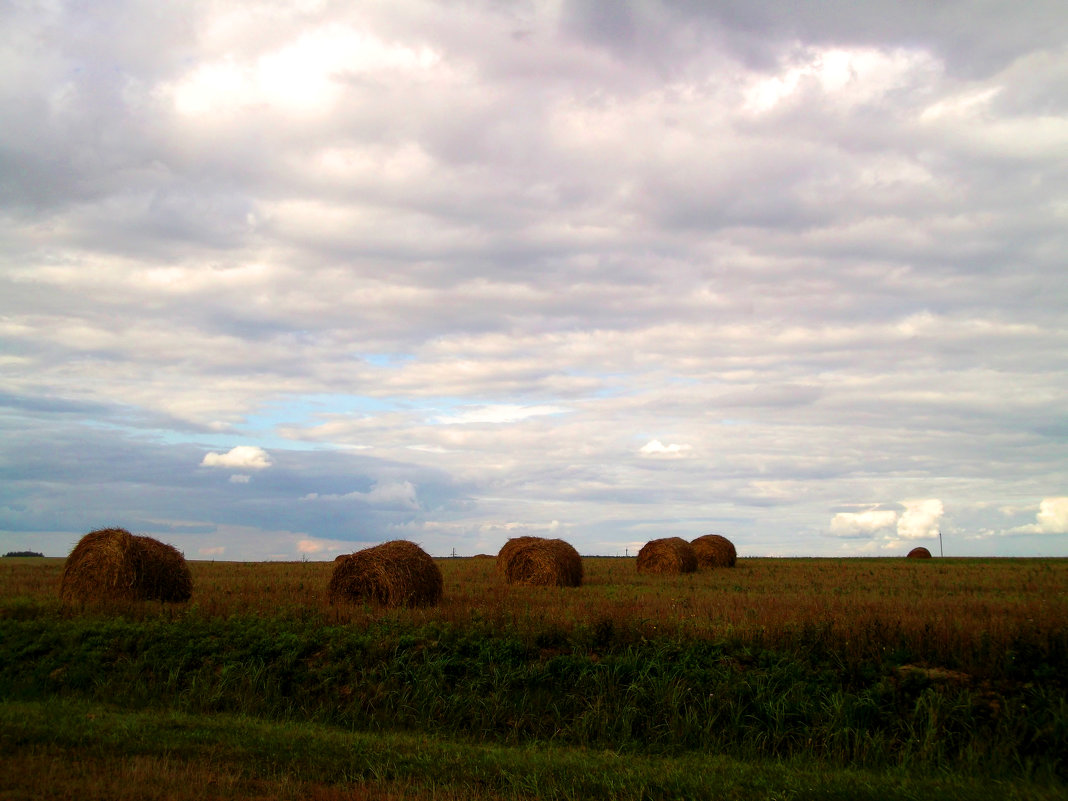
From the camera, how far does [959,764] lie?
344 inches

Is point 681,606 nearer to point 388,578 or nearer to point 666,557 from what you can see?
point 388,578

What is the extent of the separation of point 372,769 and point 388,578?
35.0 ft

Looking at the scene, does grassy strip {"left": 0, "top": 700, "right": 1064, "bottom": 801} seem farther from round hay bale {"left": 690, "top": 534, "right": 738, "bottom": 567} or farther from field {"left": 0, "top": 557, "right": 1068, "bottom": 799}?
round hay bale {"left": 690, "top": 534, "right": 738, "bottom": 567}

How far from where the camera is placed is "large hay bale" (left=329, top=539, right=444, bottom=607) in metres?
18.5

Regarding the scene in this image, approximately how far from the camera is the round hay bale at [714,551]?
36.7 metres

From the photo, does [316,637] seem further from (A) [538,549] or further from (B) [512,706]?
(A) [538,549]

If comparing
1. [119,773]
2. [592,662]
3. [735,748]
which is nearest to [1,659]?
[119,773]

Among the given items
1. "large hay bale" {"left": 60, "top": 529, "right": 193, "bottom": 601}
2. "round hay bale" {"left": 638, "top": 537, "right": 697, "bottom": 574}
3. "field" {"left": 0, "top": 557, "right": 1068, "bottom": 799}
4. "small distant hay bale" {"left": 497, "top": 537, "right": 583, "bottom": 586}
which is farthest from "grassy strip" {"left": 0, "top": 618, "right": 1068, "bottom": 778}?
"round hay bale" {"left": 638, "top": 537, "right": 697, "bottom": 574}

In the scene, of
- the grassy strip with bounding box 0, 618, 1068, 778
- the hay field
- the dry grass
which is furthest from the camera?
the dry grass

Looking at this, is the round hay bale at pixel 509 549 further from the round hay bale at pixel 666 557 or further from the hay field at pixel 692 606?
the round hay bale at pixel 666 557

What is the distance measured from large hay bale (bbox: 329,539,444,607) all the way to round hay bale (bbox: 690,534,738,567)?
20.1 metres

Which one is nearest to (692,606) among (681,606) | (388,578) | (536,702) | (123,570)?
(681,606)

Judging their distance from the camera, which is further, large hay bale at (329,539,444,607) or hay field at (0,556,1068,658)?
large hay bale at (329,539,444,607)

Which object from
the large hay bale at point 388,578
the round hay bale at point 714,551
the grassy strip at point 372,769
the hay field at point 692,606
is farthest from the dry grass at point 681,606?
the round hay bale at point 714,551
